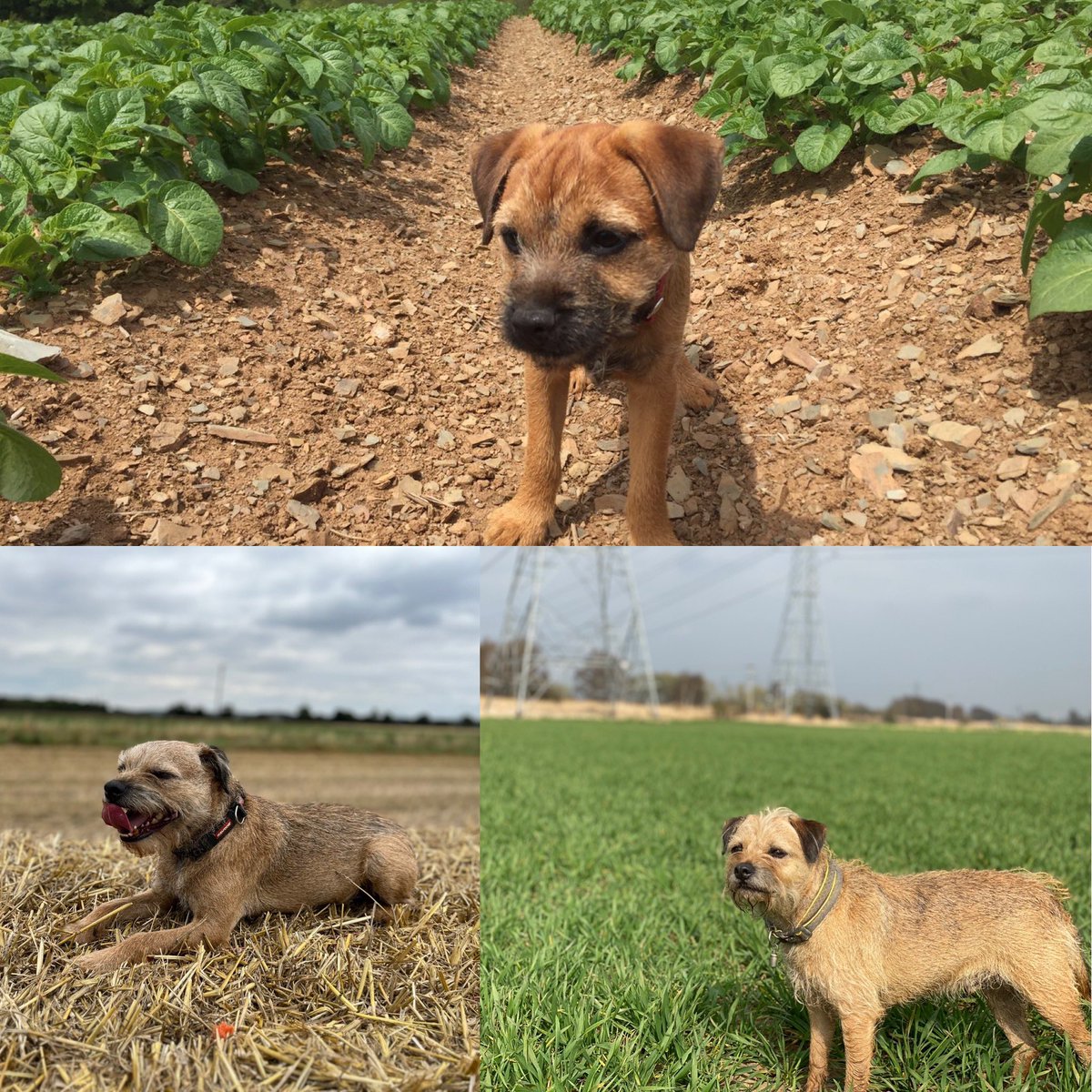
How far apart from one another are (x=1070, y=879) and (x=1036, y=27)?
6.91 m

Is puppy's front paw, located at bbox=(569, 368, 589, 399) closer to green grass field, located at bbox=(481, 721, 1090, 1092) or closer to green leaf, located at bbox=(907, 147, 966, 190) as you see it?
green leaf, located at bbox=(907, 147, 966, 190)

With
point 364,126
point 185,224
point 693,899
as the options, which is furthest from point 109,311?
point 693,899

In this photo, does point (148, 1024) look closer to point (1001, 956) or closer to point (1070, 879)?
point (1001, 956)

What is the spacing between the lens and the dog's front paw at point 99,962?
7.25ft

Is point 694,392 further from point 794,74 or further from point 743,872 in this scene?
point 743,872

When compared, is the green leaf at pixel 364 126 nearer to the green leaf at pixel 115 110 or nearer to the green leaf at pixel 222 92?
the green leaf at pixel 222 92

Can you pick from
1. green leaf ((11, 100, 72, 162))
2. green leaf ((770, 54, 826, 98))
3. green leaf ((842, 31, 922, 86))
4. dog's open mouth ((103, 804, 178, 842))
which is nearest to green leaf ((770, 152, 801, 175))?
green leaf ((770, 54, 826, 98))

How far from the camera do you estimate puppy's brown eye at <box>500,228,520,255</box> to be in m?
3.52

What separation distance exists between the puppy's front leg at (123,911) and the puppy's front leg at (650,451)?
2557mm

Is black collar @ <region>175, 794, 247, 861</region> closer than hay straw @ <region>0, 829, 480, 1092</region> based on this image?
No

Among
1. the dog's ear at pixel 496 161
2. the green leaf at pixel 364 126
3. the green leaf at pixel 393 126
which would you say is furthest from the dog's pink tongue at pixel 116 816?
the green leaf at pixel 393 126

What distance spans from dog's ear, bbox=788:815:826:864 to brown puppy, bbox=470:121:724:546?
1.90 meters

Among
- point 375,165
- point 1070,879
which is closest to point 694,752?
point 1070,879

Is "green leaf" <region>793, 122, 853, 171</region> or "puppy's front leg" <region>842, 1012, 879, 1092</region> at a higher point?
"green leaf" <region>793, 122, 853, 171</region>
